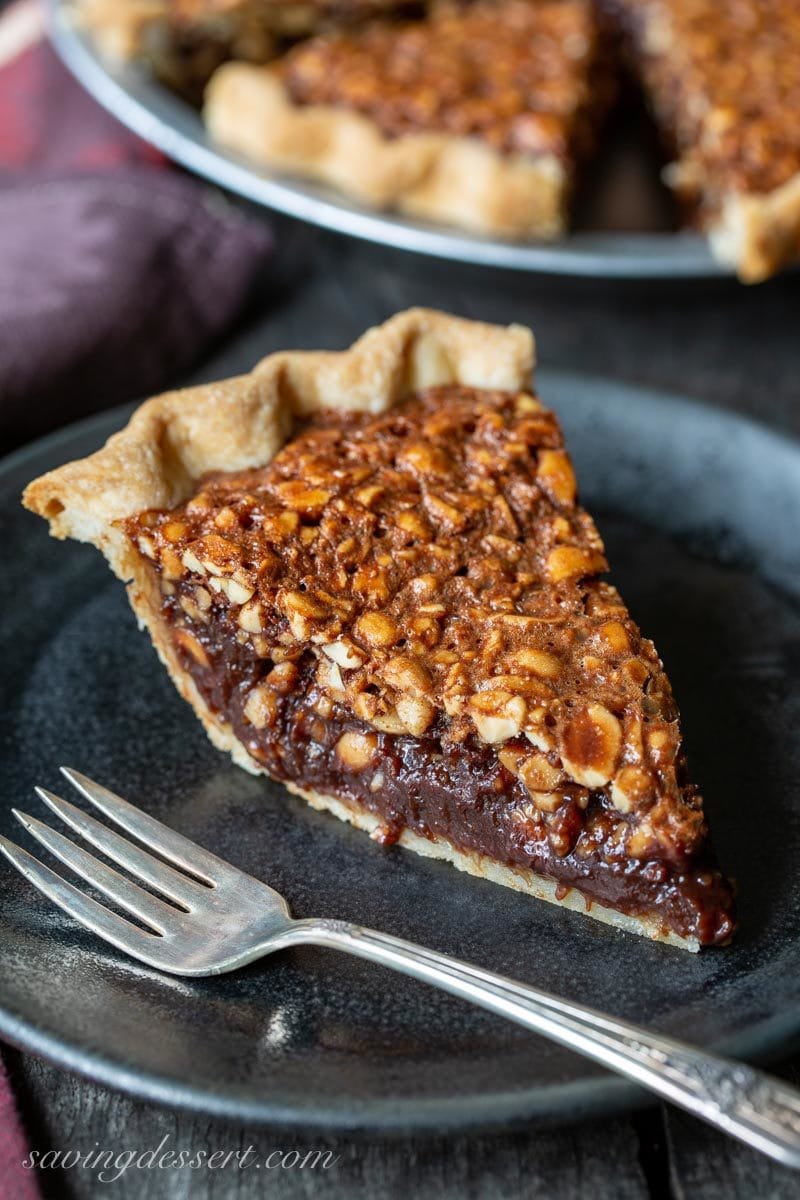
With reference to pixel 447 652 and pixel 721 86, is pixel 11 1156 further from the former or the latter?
pixel 721 86

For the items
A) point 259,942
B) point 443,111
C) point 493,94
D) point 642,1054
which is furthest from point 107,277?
point 642,1054

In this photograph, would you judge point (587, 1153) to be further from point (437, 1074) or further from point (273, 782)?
point (273, 782)

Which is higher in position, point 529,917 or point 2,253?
point 2,253

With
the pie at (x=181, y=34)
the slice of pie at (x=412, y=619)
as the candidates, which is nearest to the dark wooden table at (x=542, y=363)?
the slice of pie at (x=412, y=619)

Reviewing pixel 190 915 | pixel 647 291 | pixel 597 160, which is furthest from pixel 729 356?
pixel 190 915

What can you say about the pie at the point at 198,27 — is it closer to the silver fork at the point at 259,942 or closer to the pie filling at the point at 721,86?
the pie filling at the point at 721,86

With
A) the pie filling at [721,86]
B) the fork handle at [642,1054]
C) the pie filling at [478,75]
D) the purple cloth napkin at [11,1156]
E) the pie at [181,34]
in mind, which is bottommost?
the pie filling at [721,86]

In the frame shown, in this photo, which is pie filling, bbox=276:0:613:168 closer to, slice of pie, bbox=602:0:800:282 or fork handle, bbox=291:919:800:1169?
slice of pie, bbox=602:0:800:282
